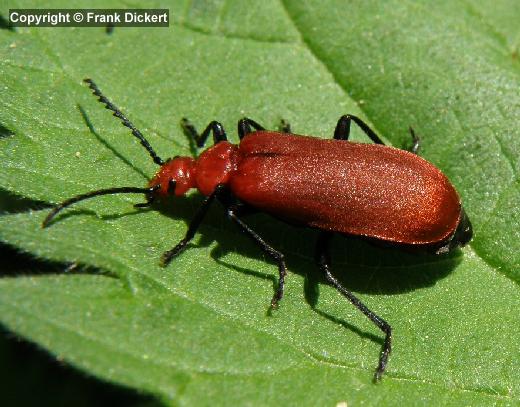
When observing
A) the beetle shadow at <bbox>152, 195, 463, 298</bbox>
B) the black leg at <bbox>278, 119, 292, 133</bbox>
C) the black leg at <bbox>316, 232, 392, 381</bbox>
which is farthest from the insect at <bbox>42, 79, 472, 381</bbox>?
the black leg at <bbox>278, 119, 292, 133</bbox>

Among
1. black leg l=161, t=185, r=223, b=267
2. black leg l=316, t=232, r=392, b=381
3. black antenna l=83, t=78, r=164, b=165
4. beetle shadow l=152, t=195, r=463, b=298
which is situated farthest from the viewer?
black antenna l=83, t=78, r=164, b=165

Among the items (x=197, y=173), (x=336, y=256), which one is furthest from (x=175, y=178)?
(x=336, y=256)

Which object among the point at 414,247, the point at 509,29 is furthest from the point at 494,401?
the point at 509,29

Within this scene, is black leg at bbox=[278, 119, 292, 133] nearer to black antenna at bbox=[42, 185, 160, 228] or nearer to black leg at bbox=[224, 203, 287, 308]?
black leg at bbox=[224, 203, 287, 308]

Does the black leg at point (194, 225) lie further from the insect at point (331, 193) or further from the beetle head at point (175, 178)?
the beetle head at point (175, 178)

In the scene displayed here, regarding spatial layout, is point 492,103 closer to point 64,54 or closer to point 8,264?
point 64,54

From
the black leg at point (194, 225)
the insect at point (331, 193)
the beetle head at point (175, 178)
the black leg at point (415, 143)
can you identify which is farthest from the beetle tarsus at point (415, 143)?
the beetle head at point (175, 178)
